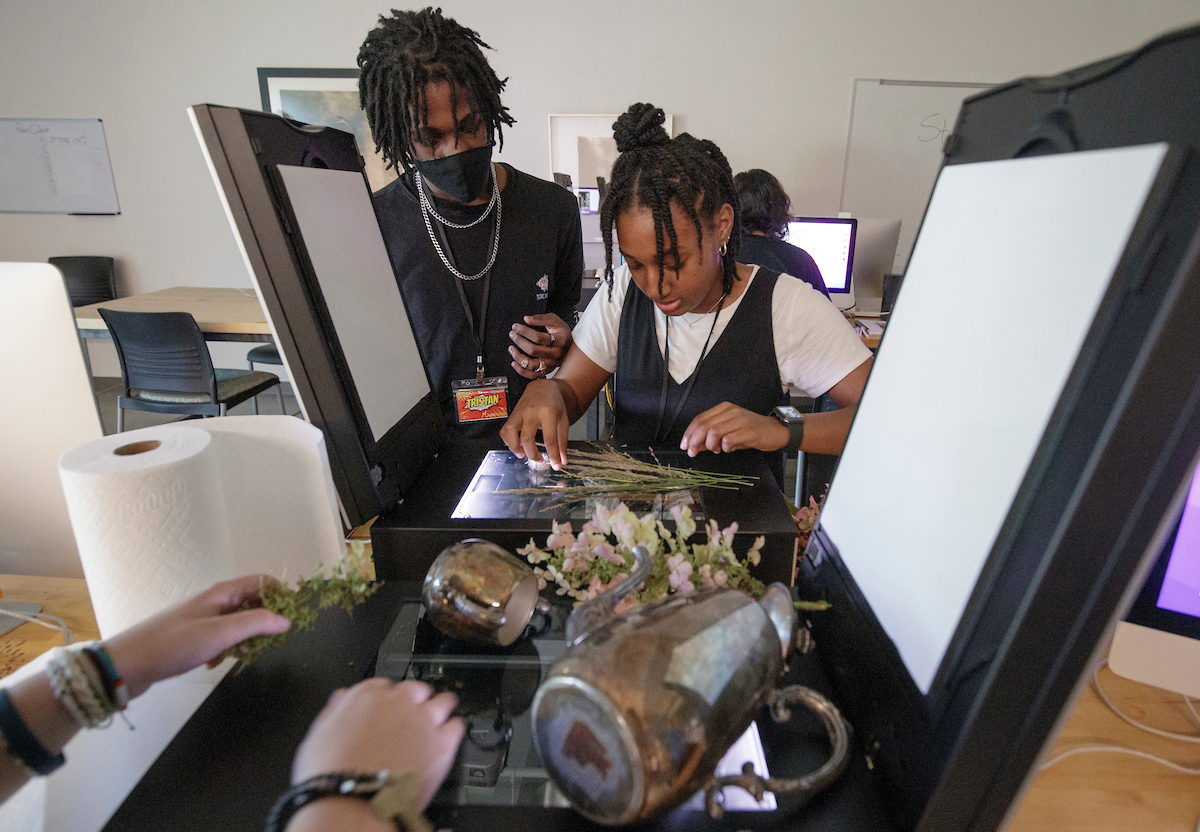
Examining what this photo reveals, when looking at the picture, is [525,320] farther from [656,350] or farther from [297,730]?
[297,730]

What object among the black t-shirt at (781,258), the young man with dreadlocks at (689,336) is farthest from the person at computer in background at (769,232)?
the young man with dreadlocks at (689,336)

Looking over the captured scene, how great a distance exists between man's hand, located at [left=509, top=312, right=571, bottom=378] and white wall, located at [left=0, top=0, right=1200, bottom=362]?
135 inches

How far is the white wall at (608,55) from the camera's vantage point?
4086 millimetres

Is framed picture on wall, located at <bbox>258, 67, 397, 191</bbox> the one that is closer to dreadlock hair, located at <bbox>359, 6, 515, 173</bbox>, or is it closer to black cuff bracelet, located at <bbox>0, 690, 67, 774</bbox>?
dreadlock hair, located at <bbox>359, 6, 515, 173</bbox>

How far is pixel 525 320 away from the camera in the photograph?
143 centimetres

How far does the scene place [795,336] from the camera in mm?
1302

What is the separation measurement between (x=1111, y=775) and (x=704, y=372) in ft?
2.83

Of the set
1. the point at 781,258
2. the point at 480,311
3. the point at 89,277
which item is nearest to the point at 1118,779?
the point at 480,311

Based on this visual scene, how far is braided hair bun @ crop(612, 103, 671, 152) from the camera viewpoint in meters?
1.19

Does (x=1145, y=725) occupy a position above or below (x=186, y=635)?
below

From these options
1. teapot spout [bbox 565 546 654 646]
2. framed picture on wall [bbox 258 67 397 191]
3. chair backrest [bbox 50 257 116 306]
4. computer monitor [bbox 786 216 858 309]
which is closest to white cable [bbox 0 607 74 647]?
teapot spout [bbox 565 546 654 646]

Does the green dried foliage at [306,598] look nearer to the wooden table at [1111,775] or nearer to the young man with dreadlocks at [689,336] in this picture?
the young man with dreadlocks at [689,336]

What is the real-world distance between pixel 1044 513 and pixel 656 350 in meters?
1.00

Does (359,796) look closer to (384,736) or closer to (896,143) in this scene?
(384,736)
